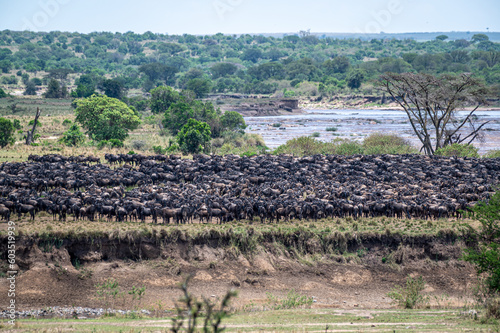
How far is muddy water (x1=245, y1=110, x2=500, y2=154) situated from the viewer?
253 feet

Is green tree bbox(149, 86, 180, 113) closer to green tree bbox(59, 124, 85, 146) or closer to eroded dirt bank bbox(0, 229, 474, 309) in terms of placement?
green tree bbox(59, 124, 85, 146)

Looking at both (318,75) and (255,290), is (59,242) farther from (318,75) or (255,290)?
(318,75)

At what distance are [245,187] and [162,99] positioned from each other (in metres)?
54.0

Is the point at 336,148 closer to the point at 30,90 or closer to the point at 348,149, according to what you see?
the point at 348,149

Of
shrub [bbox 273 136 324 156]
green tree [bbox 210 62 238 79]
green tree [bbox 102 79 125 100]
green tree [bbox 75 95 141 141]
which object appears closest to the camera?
shrub [bbox 273 136 324 156]

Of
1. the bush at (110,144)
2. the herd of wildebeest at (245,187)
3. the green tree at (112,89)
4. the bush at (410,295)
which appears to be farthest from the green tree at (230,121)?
the bush at (410,295)

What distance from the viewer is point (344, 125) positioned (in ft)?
311

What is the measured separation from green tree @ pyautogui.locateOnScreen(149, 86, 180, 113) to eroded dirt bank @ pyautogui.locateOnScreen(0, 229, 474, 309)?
60.0 metres

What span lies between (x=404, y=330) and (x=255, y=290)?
8.66 metres

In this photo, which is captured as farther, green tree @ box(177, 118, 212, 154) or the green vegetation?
green tree @ box(177, 118, 212, 154)

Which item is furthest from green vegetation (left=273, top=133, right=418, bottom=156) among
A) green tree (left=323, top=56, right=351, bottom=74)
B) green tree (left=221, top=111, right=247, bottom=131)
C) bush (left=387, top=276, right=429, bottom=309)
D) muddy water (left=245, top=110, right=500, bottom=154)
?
green tree (left=323, top=56, right=351, bottom=74)

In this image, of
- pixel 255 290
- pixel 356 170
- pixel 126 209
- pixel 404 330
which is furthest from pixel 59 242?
pixel 356 170

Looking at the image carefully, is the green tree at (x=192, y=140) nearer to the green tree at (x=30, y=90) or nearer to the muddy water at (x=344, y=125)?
the muddy water at (x=344, y=125)

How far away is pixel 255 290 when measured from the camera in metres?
22.5
